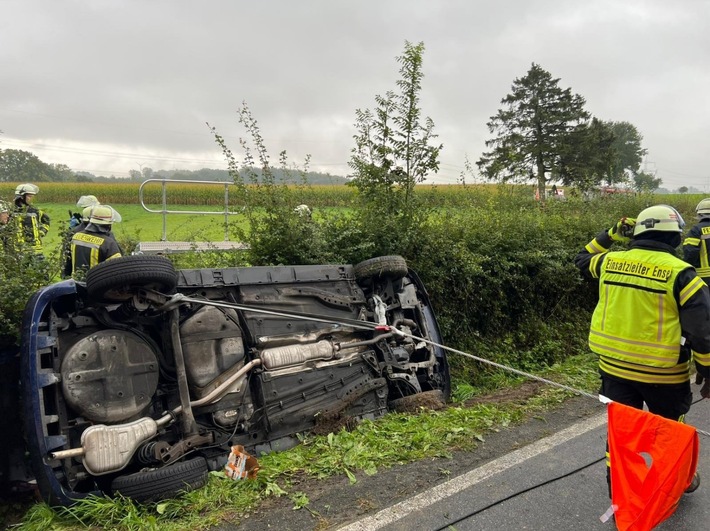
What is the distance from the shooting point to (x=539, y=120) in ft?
110

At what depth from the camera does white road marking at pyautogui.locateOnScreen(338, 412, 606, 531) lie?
9.46 feet

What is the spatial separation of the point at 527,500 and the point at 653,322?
133cm

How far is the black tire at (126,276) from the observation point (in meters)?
3.34

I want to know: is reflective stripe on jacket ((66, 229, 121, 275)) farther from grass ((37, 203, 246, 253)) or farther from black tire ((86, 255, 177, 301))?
grass ((37, 203, 246, 253))

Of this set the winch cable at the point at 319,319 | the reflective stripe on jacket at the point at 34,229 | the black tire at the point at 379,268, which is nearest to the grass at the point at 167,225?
the reflective stripe on jacket at the point at 34,229

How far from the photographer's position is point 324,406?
4.29 metres

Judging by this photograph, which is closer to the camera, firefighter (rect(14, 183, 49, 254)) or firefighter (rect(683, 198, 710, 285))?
firefighter (rect(14, 183, 49, 254))

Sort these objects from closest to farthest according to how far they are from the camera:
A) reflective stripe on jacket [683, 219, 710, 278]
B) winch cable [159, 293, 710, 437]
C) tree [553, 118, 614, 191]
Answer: winch cable [159, 293, 710, 437] → reflective stripe on jacket [683, 219, 710, 278] → tree [553, 118, 614, 191]

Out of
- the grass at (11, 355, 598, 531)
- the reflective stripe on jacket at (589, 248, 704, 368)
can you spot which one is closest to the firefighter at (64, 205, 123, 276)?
the grass at (11, 355, 598, 531)

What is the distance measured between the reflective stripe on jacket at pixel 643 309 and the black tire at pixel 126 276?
9.69ft

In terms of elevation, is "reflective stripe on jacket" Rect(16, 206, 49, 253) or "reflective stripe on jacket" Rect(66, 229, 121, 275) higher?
"reflective stripe on jacket" Rect(16, 206, 49, 253)

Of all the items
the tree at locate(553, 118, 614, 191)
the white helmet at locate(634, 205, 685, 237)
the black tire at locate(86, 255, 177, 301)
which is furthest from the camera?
the tree at locate(553, 118, 614, 191)

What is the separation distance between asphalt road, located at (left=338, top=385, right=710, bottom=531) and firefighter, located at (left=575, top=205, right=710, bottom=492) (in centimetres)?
54

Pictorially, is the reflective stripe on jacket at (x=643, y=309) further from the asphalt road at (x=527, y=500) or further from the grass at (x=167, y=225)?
the grass at (x=167, y=225)
